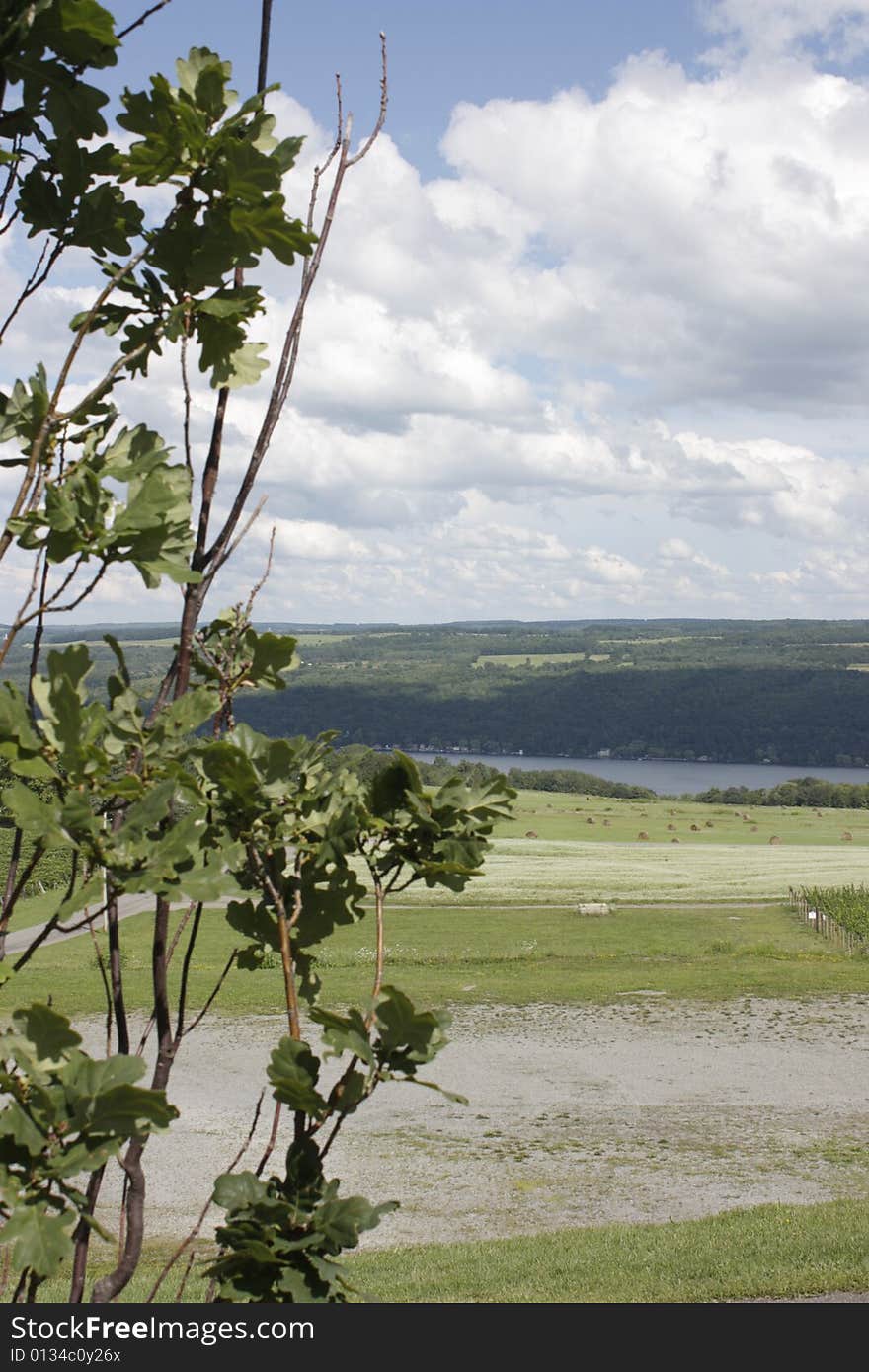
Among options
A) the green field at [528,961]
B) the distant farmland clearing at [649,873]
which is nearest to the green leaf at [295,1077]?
the green field at [528,961]

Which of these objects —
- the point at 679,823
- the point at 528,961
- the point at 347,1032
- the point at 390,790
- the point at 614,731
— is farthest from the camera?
the point at 614,731

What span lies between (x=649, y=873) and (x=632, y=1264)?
39.4 metres

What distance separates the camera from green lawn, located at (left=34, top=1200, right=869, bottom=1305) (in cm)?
873

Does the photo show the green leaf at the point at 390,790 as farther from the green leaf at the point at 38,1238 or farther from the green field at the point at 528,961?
the green field at the point at 528,961

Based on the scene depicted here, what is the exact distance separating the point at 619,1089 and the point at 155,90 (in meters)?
17.4

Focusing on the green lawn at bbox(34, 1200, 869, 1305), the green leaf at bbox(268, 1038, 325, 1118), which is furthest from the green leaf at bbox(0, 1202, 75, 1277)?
the green lawn at bbox(34, 1200, 869, 1305)

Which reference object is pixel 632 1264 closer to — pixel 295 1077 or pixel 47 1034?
pixel 295 1077

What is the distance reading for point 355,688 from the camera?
196 meters

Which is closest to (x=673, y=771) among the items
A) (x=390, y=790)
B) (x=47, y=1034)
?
(x=390, y=790)

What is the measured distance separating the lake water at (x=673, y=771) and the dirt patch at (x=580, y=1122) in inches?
4534

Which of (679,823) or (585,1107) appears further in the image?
(679,823)

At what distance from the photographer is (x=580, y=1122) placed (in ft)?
51.1
